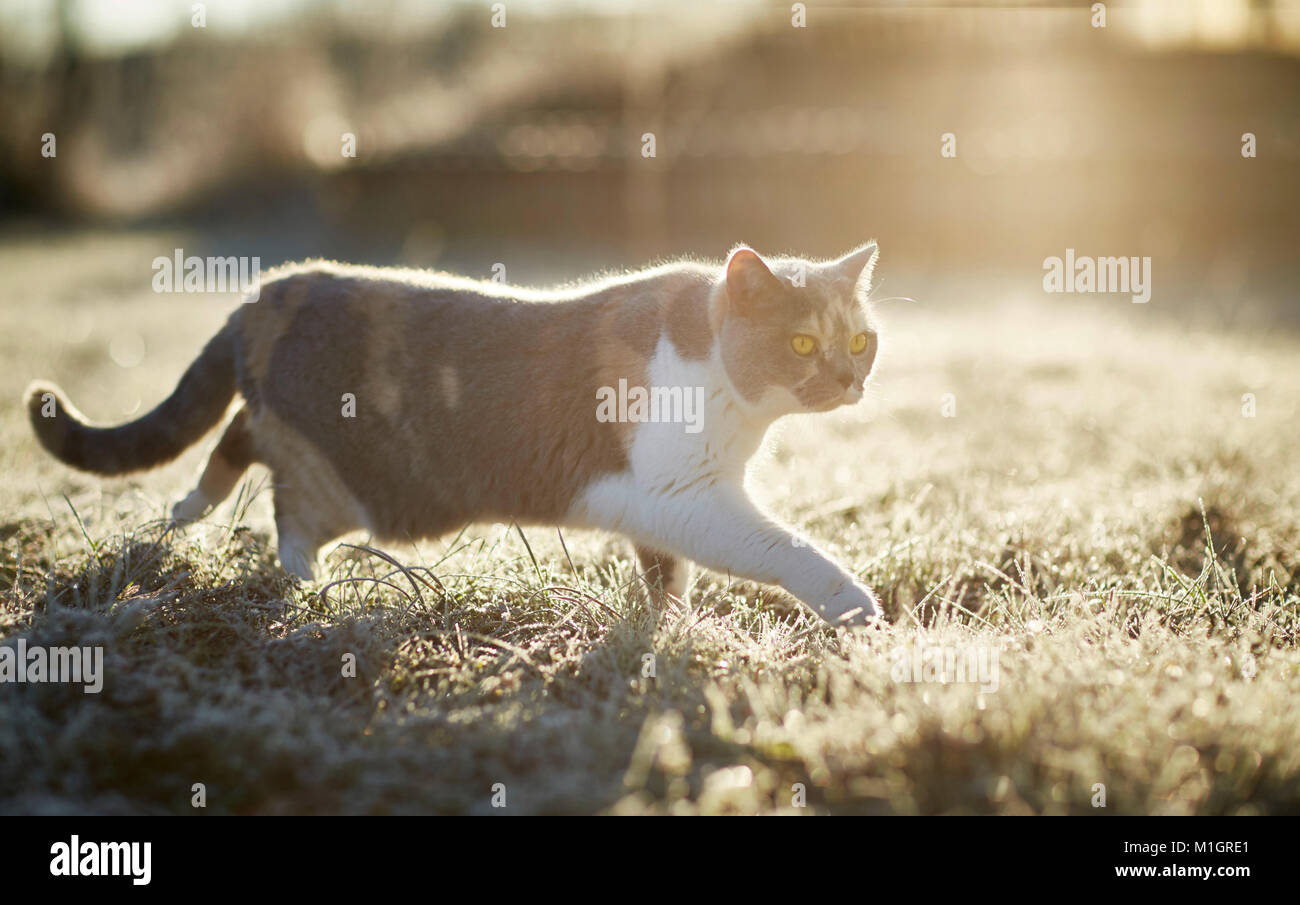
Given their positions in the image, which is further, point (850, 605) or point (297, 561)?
point (297, 561)

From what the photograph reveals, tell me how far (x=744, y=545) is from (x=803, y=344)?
555mm

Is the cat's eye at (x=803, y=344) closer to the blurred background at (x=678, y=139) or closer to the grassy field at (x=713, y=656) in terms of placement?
the grassy field at (x=713, y=656)

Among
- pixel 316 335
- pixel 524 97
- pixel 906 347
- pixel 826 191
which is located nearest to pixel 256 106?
pixel 524 97

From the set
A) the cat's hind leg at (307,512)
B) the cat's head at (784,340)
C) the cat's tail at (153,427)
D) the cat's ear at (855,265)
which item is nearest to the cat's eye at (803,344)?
the cat's head at (784,340)

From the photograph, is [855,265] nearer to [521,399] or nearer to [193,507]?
[521,399]

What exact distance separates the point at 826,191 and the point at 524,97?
767 centimetres

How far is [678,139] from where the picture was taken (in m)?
10.1

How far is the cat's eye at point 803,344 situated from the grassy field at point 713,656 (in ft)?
1.26

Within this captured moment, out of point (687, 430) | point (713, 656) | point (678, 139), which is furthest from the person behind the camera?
point (678, 139)

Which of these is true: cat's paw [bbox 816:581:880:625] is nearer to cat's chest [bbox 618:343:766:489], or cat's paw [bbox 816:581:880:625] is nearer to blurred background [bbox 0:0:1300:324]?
cat's chest [bbox 618:343:766:489]

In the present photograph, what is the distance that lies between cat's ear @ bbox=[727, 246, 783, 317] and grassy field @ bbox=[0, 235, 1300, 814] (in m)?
0.50

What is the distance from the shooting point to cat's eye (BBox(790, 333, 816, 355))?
97.8 inches

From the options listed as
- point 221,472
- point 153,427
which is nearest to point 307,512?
point 221,472
